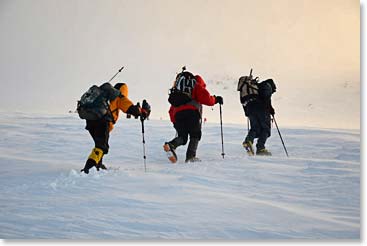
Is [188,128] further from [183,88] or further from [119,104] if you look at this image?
[119,104]

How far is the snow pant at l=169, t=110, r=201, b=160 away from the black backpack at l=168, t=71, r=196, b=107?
16cm

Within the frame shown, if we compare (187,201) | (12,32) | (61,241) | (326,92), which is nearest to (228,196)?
(187,201)

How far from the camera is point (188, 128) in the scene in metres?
5.54

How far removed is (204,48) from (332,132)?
230cm

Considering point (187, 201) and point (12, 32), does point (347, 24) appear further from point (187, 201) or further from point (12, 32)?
point (12, 32)

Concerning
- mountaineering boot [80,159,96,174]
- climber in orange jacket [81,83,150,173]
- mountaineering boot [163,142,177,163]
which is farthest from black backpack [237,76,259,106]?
mountaineering boot [80,159,96,174]

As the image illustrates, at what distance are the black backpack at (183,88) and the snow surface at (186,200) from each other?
2.81 feet

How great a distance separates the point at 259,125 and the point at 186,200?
2934 millimetres

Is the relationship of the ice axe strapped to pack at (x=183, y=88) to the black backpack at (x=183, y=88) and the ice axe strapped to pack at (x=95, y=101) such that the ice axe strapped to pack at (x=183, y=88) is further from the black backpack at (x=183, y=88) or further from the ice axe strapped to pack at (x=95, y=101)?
the ice axe strapped to pack at (x=95, y=101)

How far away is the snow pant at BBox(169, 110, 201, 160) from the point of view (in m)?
5.51

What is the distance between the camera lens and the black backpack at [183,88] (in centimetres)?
541

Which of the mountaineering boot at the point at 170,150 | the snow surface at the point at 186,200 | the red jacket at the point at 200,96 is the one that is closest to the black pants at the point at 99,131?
the snow surface at the point at 186,200

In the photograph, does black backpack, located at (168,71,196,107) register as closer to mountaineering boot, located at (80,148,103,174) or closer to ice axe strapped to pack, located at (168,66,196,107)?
ice axe strapped to pack, located at (168,66,196,107)

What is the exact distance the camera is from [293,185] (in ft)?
13.2
